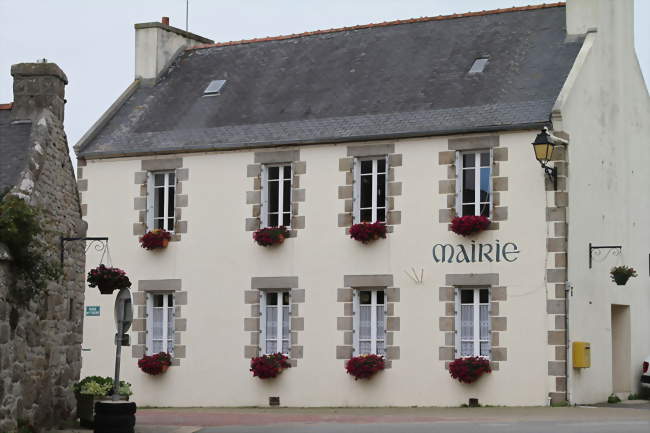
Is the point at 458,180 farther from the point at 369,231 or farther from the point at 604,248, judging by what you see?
the point at 604,248

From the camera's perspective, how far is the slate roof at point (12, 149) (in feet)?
62.0

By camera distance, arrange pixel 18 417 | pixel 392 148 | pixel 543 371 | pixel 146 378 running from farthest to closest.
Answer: pixel 146 378
pixel 392 148
pixel 543 371
pixel 18 417

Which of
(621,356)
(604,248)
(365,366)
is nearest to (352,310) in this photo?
(365,366)

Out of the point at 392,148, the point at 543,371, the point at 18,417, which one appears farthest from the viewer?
the point at 392,148

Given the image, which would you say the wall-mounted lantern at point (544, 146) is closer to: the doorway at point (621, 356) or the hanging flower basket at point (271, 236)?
the doorway at point (621, 356)

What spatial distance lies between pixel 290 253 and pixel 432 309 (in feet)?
10.7

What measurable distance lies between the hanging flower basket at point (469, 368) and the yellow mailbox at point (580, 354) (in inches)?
61.0

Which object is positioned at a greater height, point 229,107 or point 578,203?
point 229,107

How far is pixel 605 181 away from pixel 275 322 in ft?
23.2

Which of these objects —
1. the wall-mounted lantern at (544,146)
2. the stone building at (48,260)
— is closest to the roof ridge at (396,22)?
the wall-mounted lantern at (544,146)

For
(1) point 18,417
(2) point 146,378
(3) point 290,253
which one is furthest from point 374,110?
(1) point 18,417

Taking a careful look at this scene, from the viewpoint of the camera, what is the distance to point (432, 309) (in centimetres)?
2608

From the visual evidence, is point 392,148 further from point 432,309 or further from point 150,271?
point 150,271

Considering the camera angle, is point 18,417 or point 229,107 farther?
point 229,107
